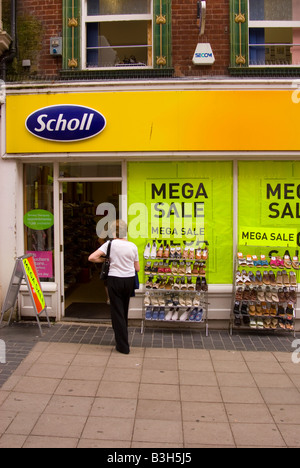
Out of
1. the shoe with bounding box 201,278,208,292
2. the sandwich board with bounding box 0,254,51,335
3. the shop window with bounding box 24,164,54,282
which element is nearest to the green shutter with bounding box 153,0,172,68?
the shop window with bounding box 24,164,54,282

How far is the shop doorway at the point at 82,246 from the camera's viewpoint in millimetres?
8564

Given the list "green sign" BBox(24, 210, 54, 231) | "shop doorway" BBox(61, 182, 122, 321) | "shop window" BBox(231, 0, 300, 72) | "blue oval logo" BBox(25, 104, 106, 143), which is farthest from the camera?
"shop doorway" BBox(61, 182, 122, 321)

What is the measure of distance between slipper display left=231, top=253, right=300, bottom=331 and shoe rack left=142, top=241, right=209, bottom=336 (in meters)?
0.54

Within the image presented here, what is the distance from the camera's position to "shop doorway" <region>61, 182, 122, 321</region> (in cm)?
856

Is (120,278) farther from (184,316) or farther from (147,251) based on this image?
(184,316)

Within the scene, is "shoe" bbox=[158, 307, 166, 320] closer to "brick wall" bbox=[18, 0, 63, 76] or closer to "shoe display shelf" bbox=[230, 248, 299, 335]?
"shoe display shelf" bbox=[230, 248, 299, 335]

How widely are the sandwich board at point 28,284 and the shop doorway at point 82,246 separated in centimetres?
75

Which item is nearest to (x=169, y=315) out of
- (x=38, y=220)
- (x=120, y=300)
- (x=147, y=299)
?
(x=147, y=299)

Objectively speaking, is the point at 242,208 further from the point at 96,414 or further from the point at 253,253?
the point at 96,414

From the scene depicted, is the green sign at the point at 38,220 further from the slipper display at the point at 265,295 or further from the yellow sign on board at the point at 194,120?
the slipper display at the point at 265,295

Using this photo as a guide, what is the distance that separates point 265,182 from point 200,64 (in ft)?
7.12

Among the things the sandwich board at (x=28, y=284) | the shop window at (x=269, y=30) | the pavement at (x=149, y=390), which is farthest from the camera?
the shop window at (x=269, y=30)

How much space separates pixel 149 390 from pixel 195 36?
555 cm

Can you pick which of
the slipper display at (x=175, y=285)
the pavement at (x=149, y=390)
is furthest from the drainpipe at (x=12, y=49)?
the pavement at (x=149, y=390)
